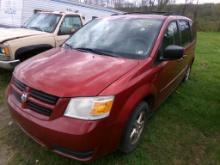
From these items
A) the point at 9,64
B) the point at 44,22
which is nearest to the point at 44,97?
the point at 9,64

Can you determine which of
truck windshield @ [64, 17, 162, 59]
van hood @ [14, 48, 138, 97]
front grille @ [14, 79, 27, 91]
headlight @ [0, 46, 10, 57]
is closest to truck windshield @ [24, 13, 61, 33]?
headlight @ [0, 46, 10, 57]

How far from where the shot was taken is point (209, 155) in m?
3.40

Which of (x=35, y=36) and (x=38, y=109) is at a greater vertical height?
(x=35, y=36)

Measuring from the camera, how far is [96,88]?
8.26ft

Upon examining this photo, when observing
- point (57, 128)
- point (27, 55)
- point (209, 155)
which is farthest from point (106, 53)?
point (27, 55)

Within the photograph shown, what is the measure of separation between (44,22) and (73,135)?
5102mm

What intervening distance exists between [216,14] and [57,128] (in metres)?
40.7

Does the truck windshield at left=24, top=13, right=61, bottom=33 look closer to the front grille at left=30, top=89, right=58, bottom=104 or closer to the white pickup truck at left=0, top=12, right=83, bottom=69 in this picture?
the white pickup truck at left=0, top=12, right=83, bottom=69

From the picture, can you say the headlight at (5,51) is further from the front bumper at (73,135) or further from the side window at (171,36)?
the side window at (171,36)

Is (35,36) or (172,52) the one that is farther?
(35,36)

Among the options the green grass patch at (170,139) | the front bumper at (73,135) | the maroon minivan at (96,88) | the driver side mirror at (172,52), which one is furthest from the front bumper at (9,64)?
the driver side mirror at (172,52)

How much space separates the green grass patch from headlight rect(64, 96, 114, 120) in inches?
35.4

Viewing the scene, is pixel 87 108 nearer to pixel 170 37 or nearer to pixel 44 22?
pixel 170 37

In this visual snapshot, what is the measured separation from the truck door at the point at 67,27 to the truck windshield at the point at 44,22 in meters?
0.21
